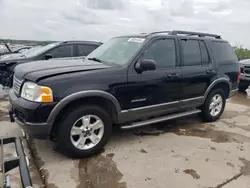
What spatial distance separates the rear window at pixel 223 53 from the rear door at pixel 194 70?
0.30m

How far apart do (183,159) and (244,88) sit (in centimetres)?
681

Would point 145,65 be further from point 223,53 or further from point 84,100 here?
point 223,53

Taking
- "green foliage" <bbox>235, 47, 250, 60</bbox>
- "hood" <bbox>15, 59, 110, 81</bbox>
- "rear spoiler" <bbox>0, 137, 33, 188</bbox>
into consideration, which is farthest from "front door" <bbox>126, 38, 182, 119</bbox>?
"green foliage" <bbox>235, 47, 250, 60</bbox>

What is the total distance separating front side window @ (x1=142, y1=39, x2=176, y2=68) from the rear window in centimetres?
126

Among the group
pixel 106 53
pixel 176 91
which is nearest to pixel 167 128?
pixel 176 91

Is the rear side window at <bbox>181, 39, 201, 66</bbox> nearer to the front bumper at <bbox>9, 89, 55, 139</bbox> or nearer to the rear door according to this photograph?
the rear door

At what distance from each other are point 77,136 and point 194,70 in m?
2.53

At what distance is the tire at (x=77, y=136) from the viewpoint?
11.7ft

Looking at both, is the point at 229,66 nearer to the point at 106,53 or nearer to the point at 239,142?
the point at 239,142

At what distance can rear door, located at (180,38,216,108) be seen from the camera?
4.90m

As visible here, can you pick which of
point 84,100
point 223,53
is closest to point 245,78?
point 223,53

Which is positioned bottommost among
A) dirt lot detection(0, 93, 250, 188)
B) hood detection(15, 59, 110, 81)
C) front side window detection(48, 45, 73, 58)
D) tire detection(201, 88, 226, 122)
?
dirt lot detection(0, 93, 250, 188)

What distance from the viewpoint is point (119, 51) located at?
457 centimetres

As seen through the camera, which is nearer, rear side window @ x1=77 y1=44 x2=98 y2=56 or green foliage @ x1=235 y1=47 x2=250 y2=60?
rear side window @ x1=77 y1=44 x2=98 y2=56
